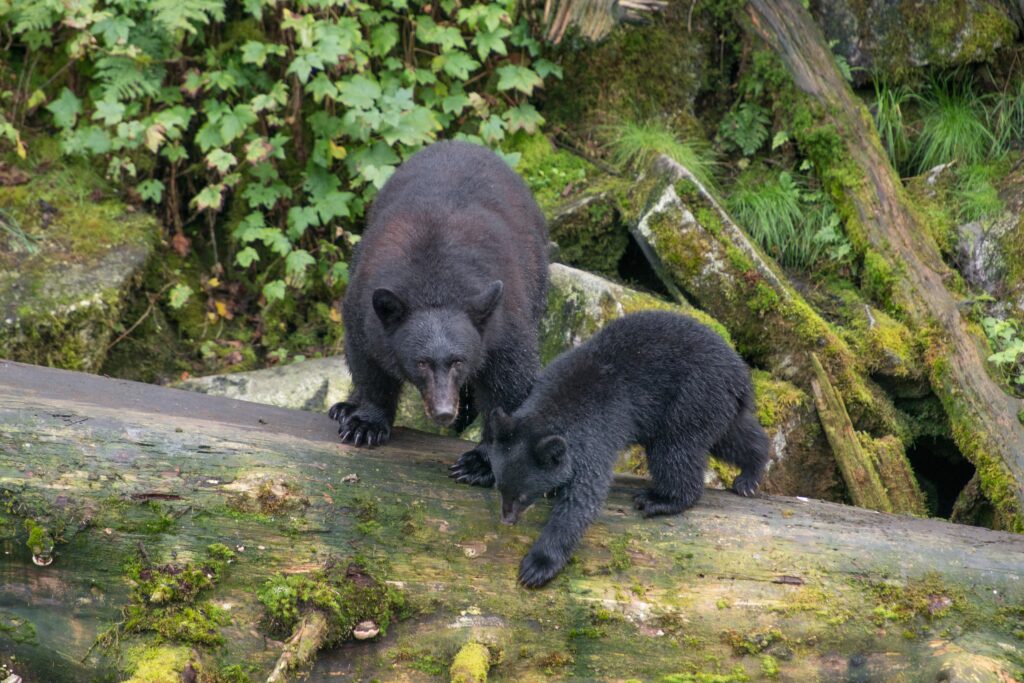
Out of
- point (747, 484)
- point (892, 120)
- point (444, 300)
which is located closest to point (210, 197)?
point (444, 300)

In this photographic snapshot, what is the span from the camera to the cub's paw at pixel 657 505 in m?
5.41

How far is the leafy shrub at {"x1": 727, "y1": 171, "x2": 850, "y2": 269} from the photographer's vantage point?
9.00m

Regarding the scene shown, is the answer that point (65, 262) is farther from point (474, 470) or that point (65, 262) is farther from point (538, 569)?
point (538, 569)

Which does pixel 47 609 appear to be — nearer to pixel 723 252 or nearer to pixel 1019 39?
pixel 723 252

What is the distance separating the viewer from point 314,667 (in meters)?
4.65

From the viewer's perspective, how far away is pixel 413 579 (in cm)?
491

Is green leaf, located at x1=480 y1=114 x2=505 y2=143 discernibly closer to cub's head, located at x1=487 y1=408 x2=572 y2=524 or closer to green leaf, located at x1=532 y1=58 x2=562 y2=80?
green leaf, located at x1=532 y1=58 x2=562 y2=80

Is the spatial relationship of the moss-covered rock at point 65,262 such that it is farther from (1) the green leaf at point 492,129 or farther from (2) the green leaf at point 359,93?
(1) the green leaf at point 492,129

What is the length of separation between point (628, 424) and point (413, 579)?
1.55m

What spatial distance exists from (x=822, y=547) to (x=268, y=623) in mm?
2778

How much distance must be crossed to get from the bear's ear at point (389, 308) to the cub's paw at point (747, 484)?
7.28 ft

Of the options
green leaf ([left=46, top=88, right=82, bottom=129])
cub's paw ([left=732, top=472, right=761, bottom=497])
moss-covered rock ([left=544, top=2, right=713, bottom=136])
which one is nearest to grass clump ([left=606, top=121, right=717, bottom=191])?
moss-covered rock ([left=544, top=2, right=713, bottom=136])

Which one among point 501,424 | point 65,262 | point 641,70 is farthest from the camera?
point 641,70

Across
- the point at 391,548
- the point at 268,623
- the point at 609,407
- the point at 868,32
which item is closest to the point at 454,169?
the point at 609,407
